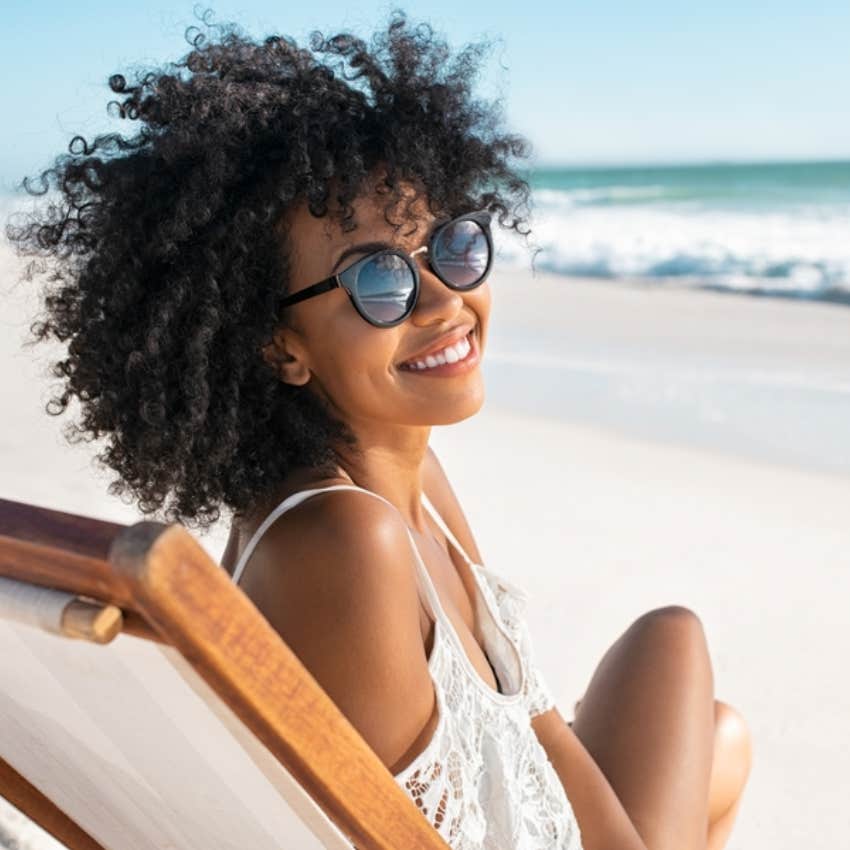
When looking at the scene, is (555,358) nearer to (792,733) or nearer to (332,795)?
(792,733)

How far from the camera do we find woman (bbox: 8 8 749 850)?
197cm

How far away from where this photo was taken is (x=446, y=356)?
2.21 metres

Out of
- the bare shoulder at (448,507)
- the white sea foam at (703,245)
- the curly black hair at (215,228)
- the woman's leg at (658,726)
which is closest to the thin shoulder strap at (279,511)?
the curly black hair at (215,228)

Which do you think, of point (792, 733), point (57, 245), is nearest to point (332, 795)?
point (57, 245)

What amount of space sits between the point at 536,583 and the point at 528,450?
2.08m

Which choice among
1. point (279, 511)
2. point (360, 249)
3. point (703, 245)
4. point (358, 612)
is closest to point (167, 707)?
point (358, 612)

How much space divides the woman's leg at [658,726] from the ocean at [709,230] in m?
6.66

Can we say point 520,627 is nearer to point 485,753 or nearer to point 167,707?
point 485,753

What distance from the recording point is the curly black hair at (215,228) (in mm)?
2062

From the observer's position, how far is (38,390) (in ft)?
26.8

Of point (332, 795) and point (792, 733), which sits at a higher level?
point (332, 795)

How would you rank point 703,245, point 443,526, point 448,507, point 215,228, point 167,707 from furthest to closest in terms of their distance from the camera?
point 703,245
point 448,507
point 443,526
point 215,228
point 167,707

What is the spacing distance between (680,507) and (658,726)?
11.4 feet

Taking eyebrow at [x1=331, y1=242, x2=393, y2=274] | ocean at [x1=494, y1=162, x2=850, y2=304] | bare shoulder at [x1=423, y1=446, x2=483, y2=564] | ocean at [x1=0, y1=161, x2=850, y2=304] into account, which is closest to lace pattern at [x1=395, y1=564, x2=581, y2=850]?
bare shoulder at [x1=423, y1=446, x2=483, y2=564]
